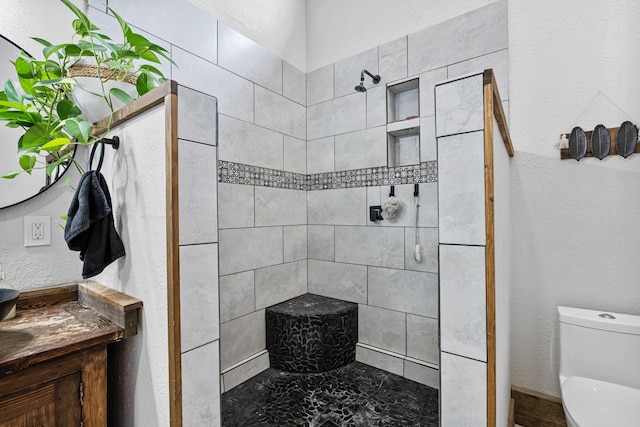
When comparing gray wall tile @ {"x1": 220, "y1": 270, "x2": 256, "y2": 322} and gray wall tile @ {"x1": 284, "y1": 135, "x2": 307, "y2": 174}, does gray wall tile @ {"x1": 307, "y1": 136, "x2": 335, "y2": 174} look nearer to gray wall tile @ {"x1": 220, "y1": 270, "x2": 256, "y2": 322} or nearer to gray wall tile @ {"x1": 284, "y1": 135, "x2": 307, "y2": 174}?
gray wall tile @ {"x1": 284, "y1": 135, "x2": 307, "y2": 174}

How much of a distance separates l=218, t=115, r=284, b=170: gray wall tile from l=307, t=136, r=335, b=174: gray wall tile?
0.31 meters

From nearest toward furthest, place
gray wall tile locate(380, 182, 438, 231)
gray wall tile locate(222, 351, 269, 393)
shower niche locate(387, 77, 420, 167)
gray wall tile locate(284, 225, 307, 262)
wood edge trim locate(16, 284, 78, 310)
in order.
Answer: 1. wood edge trim locate(16, 284, 78, 310)
2. gray wall tile locate(222, 351, 269, 393)
3. gray wall tile locate(380, 182, 438, 231)
4. shower niche locate(387, 77, 420, 167)
5. gray wall tile locate(284, 225, 307, 262)

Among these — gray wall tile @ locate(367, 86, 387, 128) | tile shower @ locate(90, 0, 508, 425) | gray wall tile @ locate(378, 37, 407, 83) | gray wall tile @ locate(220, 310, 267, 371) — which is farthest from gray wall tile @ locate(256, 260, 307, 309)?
gray wall tile @ locate(378, 37, 407, 83)

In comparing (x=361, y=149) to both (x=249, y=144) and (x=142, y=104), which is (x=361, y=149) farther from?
(x=142, y=104)

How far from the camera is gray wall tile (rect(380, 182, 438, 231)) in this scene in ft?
6.70

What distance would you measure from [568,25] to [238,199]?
2.18 metres

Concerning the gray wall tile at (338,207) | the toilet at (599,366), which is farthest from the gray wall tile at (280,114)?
the toilet at (599,366)

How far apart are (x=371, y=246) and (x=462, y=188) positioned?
1457 millimetres

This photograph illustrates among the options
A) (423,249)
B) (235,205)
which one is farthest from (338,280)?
(235,205)

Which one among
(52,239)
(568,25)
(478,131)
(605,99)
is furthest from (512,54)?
(52,239)

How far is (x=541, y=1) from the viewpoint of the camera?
5.71 feet

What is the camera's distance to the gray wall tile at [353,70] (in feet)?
7.65

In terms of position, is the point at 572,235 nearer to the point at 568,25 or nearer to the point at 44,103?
the point at 568,25

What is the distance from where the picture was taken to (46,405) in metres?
0.86
